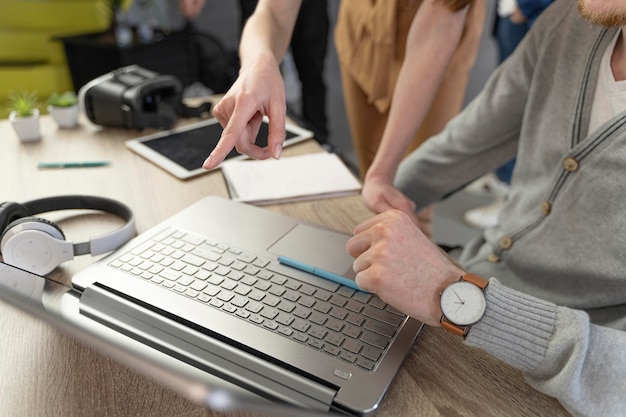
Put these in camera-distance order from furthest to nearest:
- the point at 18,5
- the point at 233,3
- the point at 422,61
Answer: the point at 233,3
the point at 18,5
the point at 422,61

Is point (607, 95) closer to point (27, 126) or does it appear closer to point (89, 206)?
point (89, 206)

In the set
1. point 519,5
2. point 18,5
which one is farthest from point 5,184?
point 18,5

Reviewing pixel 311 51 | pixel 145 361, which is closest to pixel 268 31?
pixel 145 361

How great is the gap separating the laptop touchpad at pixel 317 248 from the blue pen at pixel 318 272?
1 cm

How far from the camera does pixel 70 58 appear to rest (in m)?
2.51

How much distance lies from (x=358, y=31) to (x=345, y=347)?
1.03 meters

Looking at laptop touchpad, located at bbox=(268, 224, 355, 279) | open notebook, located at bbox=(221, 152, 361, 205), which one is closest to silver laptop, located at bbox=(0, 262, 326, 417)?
laptop touchpad, located at bbox=(268, 224, 355, 279)

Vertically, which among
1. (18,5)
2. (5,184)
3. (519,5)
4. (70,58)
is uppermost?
(519,5)

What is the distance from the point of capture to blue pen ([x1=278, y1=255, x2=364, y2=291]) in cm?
62

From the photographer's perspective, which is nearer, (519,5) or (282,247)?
(282,247)

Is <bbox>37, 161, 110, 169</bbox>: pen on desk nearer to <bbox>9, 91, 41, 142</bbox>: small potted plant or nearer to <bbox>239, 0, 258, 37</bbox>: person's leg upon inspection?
<bbox>9, 91, 41, 142</bbox>: small potted plant

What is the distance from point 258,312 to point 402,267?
0.17 m

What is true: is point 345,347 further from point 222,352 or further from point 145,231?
point 145,231

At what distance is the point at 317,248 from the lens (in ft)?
2.29
